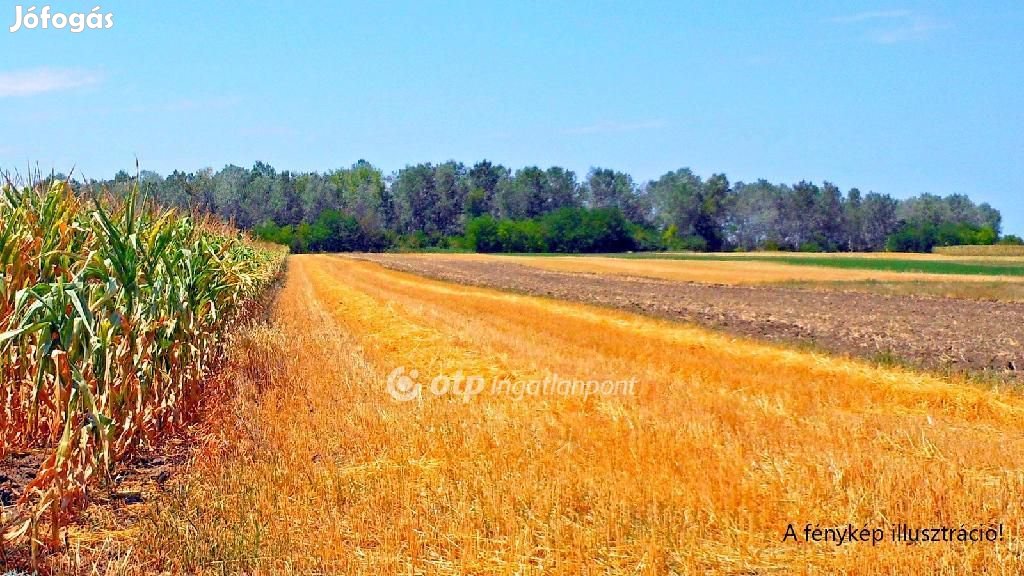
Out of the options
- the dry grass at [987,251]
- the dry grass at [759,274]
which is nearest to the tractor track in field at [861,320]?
the dry grass at [759,274]

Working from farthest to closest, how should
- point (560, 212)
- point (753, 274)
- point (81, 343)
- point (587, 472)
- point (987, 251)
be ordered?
point (560, 212)
point (987, 251)
point (753, 274)
point (587, 472)
point (81, 343)

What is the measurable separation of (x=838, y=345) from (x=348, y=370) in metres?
9.73

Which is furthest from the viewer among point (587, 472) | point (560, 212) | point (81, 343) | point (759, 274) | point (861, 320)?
point (560, 212)

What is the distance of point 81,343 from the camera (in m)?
6.80

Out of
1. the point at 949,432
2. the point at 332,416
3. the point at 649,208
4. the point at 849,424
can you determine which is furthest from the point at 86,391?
the point at 649,208

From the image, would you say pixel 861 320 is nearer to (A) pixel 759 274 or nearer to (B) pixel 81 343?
(B) pixel 81 343

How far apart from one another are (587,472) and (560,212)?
133 metres

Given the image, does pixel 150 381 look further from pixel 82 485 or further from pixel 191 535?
pixel 191 535

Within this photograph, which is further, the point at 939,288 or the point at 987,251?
the point at 987,251

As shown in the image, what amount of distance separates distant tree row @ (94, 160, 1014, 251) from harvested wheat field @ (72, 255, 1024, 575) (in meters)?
119

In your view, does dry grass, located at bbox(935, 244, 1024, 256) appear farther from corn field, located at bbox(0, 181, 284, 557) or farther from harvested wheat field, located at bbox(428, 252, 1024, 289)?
corn field, located at bbox(0, 181, 284, 557)

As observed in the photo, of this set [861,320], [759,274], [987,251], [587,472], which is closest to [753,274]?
[759,274]

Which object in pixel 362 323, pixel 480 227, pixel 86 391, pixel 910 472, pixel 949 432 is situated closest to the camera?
pixel 86 391

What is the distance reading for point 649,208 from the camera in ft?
564
